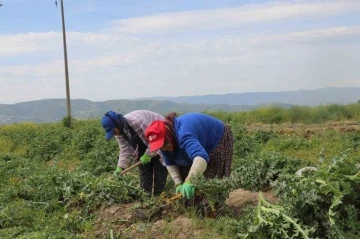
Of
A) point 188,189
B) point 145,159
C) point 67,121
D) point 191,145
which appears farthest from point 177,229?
point 67,121

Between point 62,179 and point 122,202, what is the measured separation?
102 cm

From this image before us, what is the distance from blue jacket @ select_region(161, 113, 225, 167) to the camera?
4578 mm

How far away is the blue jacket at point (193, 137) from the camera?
4578 millimetres

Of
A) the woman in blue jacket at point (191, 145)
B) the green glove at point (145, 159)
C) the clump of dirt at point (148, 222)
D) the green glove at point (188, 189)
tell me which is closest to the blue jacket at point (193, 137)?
the woman in blue jacket at point (191, 145)

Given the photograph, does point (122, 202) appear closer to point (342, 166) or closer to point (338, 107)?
point (342, 166)

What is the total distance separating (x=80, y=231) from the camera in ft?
16.5

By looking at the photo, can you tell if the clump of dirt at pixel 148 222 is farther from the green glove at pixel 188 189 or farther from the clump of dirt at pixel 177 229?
the green glove at pixel 188 189

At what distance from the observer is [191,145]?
457 centimetres

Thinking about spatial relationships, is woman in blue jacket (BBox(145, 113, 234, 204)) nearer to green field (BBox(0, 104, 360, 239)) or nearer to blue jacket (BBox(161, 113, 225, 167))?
blue jacket (BBox(161, 113, 225, 167))

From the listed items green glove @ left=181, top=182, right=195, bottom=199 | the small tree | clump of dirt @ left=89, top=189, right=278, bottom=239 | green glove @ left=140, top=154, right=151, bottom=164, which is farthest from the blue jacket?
the small tree

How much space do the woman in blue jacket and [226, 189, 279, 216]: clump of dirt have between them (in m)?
0.32

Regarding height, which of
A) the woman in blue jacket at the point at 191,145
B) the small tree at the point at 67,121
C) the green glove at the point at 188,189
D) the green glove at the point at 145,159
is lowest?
the small tree at the point at 67,121

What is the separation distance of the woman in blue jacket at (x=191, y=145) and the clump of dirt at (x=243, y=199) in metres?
0.32

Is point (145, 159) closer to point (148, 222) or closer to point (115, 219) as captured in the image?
point (115, 219)
